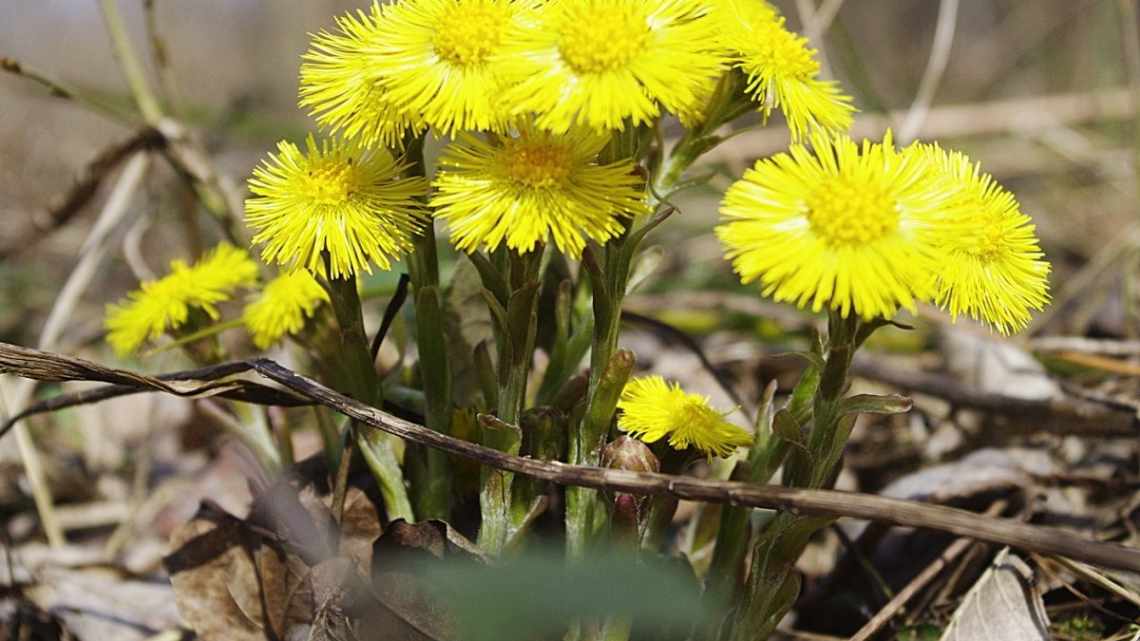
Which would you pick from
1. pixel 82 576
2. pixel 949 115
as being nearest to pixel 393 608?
pixel 82 576

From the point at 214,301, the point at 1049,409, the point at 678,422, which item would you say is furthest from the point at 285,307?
the point at 1049,409

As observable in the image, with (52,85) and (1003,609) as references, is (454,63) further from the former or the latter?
(52,85)

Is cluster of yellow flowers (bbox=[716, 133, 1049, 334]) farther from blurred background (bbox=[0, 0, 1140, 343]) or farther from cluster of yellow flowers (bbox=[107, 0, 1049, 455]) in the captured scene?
blurred background (bbox=[0, 0, 1140, 343])

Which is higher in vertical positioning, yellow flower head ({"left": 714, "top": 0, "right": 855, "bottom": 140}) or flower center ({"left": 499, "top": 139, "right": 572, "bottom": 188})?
yellow flower head ({"left": 714, "top": 0, "right": 855, "bottom": 140})

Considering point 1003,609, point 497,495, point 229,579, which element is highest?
point 1003,609

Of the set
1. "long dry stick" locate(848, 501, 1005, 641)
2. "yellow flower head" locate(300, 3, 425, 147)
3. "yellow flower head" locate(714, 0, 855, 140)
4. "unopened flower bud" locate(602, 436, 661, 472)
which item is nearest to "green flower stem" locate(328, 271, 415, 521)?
"yellow flower head" locate(300, 3, 425, 147)

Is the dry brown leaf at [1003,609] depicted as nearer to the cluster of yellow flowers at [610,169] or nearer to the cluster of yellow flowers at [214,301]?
the cluster of yellow flowers at [610,169]
